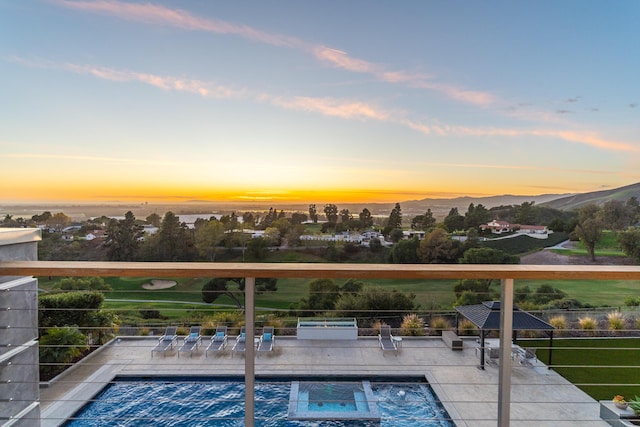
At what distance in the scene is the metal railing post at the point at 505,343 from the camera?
1210 millimetres

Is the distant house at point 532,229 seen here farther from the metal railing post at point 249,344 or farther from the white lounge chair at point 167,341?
the metal railing post at point 249,344

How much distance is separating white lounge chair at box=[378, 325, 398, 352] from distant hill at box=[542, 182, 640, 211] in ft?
19.0

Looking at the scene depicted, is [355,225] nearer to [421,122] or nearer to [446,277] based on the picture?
[421,122]

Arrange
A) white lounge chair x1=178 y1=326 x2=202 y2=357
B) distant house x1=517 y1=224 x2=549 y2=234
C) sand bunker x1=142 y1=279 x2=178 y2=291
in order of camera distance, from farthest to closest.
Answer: distant house x1=517 y1=224 x2=549 y2=234 < sand bunker x1=142 y1=279 x2=178 y2=291 < white lounge chair x1=178 y1=326 x2=202 y2=357

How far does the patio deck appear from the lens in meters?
4.52

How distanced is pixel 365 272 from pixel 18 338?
4.55ft

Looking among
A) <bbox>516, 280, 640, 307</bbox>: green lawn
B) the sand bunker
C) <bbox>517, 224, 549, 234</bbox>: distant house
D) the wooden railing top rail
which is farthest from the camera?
<bbox>517, 224, 549, 234</bbox>: distant house

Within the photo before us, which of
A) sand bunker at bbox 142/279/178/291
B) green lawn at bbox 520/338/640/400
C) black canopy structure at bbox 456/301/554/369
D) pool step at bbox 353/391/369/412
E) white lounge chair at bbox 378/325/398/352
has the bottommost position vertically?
green lawn at bbox 520/338/640/400

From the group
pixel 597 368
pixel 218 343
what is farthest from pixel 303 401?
pixel 597 368

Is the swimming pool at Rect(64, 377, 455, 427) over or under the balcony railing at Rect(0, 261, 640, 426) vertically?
under

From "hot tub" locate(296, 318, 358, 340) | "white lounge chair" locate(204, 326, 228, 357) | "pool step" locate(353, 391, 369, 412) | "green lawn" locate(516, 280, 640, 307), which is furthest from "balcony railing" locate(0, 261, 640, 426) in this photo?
"green lawn" locate(516, 280, 640, 307)

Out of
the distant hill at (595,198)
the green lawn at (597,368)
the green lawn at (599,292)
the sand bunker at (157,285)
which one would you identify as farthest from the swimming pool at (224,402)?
the distant hill at (595,198)

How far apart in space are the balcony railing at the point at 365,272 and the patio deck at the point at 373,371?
10.5ft

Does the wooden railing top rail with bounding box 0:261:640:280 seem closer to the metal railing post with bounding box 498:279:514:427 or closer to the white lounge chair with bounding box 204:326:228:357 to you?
the metal railing post with bounding box 498:279:514:427
